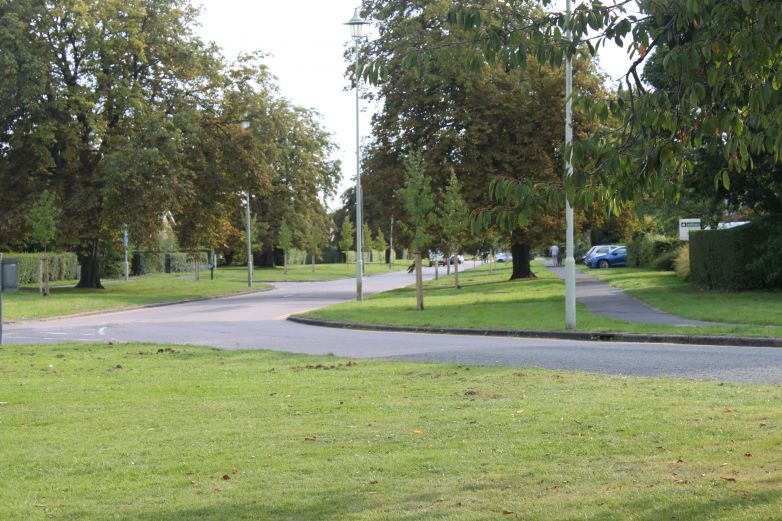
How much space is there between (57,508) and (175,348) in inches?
484

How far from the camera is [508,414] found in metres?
9.26

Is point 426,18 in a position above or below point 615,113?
above

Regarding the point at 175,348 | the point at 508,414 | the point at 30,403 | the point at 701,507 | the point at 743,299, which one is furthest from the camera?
the point at 743,299

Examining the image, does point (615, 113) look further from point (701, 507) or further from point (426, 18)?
point (426, 18)

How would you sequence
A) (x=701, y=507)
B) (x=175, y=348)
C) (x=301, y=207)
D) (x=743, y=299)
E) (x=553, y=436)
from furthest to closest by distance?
(x=301, y=207) < (x=743, y=299) < (x=175, y=348) < (x=553, y=436) < (x=701, y=507)

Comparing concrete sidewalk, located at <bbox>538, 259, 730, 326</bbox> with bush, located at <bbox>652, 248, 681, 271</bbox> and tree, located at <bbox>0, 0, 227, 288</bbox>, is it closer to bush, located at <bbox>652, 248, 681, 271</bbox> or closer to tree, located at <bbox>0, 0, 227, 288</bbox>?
bush, located at <bbox>652, 248, 681, 271</bbox>

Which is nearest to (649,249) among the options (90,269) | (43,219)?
(90,269)

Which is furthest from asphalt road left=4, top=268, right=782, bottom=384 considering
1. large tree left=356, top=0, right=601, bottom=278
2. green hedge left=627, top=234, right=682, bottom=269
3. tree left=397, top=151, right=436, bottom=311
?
green hedge left=627, top=234, right=682, bottom=269

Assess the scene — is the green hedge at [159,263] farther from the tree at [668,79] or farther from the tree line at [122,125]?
the tree at [668,79]

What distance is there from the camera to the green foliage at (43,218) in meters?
38.3

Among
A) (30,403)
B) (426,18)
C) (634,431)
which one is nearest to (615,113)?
(634,431)

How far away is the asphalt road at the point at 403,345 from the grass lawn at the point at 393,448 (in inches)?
65.1

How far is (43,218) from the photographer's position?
3856 centimetres

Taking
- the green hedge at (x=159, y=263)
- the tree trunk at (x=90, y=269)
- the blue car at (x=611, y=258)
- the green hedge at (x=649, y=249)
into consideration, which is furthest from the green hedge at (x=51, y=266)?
the blue car at (x=611, y=258)
